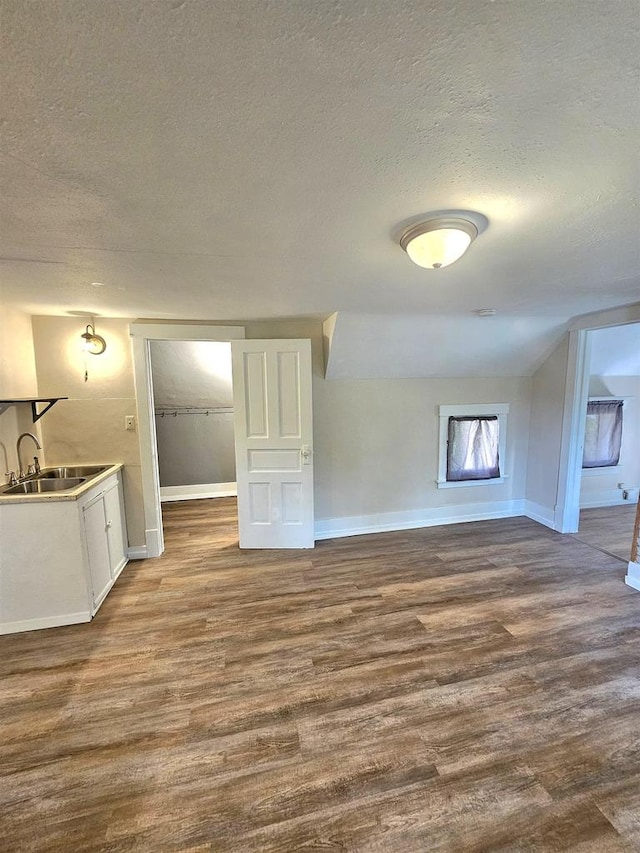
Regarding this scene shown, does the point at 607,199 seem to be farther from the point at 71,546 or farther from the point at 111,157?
the point at 71,546

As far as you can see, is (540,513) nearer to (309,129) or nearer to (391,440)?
(391,440)

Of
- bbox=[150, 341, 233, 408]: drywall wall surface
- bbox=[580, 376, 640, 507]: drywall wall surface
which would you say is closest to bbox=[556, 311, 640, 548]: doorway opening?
bbox=[580, 376, 640, 507]: drywall wall surface

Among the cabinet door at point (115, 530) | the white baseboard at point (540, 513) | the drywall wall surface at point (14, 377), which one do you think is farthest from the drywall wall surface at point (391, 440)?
the drywall wall surface at point (14, 377)

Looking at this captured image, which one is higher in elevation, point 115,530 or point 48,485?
point 48,485

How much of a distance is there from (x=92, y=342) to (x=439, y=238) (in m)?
2.85

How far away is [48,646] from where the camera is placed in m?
2.17

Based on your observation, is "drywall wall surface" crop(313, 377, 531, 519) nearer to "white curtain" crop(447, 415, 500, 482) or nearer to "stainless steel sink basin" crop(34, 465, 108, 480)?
"white curtain" crop(447, 415, 500, 482)

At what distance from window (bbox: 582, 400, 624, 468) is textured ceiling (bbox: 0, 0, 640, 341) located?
11.2 ft

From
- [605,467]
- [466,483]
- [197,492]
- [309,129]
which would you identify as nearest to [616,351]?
[605,467]

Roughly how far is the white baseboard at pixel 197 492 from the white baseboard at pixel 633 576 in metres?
4.24

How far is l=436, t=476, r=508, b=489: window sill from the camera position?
3975mm

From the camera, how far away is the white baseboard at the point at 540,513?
12.6 feet

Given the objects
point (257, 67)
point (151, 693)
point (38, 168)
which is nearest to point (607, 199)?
point (257, 67)

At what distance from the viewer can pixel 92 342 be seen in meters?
2.96
